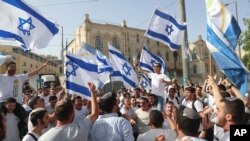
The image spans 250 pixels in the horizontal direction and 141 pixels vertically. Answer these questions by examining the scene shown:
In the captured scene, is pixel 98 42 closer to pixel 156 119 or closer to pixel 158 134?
pixel 156 119

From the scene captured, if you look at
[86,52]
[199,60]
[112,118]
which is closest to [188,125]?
[112,118]

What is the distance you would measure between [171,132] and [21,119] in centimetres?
297

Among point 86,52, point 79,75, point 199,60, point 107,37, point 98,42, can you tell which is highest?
point 107,37

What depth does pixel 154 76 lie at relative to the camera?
9.91m

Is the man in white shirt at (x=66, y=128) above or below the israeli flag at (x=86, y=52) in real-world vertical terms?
below

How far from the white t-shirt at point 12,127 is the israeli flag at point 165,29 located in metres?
5.64

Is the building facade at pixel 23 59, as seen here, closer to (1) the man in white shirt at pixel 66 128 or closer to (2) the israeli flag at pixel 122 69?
(2) the israeli flag at pixel 122 69

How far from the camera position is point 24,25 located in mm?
8117

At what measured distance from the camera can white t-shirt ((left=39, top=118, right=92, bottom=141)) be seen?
163 inches

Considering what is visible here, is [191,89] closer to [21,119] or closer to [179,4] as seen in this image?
[21,119]

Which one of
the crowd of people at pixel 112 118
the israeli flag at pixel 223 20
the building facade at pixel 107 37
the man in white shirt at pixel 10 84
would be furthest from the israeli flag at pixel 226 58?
the building facade at pixel 107 37

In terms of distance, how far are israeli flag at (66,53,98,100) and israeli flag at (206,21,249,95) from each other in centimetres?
264

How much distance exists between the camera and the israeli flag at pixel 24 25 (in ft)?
26.1

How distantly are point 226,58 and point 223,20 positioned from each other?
43.5 inches
